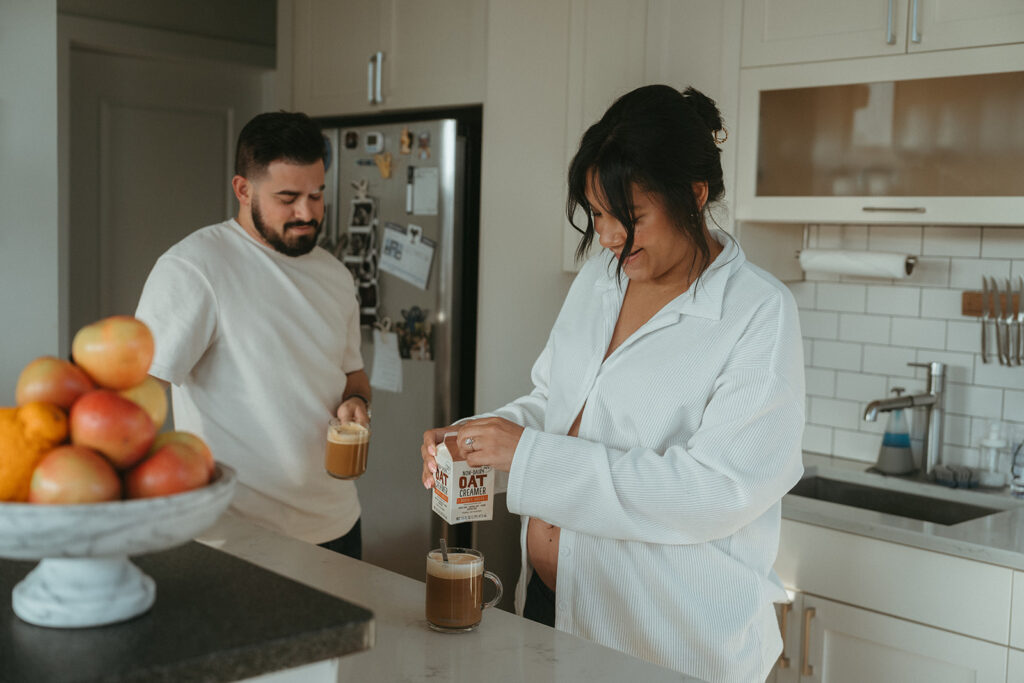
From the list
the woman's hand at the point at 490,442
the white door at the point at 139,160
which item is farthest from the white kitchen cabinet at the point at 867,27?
the white door at the point at 139,160

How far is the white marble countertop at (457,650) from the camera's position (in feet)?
4.13

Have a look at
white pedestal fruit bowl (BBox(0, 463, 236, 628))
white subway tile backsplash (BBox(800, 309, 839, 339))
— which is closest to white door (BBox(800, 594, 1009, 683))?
white subway tile backsplash (BBox(800, 309, 839, 339))

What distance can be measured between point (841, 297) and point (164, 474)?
2416 millimetres

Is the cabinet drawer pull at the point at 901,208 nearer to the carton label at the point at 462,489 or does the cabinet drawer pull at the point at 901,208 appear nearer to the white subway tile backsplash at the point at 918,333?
the white subway tile backsplash at the point at 918,333

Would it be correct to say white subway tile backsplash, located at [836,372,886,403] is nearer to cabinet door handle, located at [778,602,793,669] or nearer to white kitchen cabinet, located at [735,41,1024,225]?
white kitchen cabinet, located at [735,41,1024,225]

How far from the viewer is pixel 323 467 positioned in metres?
2.21

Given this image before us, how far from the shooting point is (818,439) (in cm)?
297

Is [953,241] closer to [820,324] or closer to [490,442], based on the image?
[820,324]

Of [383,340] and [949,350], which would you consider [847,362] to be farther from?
[383,340]

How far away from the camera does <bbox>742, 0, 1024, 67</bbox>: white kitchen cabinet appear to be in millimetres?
2236

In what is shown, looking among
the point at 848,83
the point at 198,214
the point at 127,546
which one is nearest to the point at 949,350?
the point at 848,83

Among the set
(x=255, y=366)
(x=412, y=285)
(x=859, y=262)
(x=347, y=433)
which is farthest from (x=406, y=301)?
(x=859, y=262)

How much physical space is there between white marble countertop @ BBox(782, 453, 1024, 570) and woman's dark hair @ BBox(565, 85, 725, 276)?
107cm

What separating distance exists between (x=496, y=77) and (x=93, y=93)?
5.18 feet
